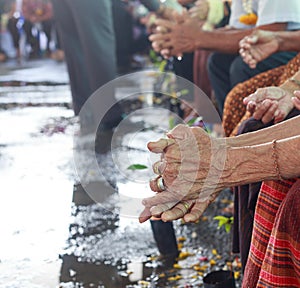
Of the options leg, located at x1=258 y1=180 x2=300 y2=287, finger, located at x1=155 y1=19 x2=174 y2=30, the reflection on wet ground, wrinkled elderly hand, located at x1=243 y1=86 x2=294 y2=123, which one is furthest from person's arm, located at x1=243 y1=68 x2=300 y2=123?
finger, located at x1=155 y1=19 x2=174 y2=30

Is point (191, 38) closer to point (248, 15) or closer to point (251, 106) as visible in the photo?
point (248, 15)

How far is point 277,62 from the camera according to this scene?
10.7 ft

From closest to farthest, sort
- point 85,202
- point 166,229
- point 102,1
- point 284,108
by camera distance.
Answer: point 284,108 → point 166,229 → point 85,202 → point 102,1

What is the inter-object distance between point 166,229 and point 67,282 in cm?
50

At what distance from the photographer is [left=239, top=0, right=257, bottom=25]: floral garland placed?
3452 millimetres

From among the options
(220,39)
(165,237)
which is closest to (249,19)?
(220,39)

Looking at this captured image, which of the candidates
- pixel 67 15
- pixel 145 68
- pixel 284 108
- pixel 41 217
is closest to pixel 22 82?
pixel 145 68

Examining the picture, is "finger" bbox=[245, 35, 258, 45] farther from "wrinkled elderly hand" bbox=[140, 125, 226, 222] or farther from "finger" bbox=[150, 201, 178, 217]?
"finger" bbox=[150, 201, 178, 217]

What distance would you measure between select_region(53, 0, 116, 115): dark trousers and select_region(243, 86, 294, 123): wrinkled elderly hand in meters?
2.92

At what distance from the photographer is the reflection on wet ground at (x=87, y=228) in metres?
2.73

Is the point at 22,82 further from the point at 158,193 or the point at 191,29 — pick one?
the point at 158,193

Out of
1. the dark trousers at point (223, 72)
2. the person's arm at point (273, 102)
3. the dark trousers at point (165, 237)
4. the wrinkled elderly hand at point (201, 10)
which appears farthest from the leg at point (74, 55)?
the person's arm at point (273, 102)

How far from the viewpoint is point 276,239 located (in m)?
1.79

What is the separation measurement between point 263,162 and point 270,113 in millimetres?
715
